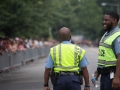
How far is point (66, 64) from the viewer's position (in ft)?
23.7

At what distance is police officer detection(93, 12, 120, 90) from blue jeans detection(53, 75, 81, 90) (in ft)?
1.46

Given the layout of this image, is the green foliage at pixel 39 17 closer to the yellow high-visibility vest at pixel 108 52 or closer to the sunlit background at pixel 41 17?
the sunlit background at pixel 41 17

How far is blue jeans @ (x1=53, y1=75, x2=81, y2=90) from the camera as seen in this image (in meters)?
7.19

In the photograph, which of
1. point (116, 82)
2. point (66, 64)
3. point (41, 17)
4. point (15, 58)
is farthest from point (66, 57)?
point (41, 17)

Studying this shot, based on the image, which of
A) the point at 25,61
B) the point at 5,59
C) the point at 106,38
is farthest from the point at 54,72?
the point at 25,61

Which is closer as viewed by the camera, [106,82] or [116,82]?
[116,82]

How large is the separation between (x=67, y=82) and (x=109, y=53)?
2.51 ft

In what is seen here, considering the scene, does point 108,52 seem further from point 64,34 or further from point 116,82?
point 64,34

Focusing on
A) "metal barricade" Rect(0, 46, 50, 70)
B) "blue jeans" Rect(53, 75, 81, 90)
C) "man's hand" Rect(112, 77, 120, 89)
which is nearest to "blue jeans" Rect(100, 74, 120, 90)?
"man's hand" Rect(112, 77, 120, 89)

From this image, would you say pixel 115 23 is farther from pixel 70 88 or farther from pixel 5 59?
pixel 5 59

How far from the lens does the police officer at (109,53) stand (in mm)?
7200

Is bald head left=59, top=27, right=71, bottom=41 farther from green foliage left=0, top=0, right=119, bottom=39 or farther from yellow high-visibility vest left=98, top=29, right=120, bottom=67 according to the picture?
green foliage left=0, top=0, right=119, bottom=39

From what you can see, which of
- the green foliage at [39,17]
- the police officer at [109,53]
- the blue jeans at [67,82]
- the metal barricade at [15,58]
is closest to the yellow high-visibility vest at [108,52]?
the police officer at [109,53]

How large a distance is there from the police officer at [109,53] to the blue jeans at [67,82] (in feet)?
1.46
